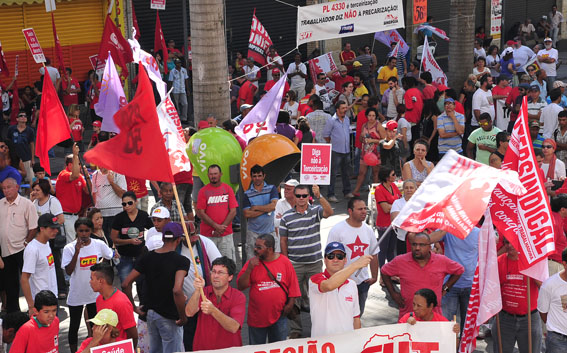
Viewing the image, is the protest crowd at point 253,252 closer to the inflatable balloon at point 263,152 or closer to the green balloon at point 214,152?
the green balloon at point 214,152

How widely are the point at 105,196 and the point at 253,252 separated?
2.07 metres

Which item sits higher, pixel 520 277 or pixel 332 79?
pixel 332 79

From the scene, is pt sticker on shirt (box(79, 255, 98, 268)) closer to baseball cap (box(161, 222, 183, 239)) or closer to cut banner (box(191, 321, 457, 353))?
baseball cap (box(161, 222, 183, 239))

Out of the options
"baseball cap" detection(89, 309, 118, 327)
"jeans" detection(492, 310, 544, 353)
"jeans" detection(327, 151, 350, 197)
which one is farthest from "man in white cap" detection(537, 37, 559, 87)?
"baseball cap" detection(89, 309, 118, 327)

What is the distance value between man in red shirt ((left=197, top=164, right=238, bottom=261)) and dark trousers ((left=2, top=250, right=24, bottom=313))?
2.16m

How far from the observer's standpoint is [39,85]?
65.8 feet

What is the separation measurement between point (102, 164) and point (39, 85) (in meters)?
13.2

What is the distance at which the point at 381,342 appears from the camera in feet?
24.5

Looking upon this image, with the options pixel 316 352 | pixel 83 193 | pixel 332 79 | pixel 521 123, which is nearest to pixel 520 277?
pixel 521 123

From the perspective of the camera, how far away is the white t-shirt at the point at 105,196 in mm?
11414

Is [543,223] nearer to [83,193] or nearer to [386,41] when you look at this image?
[83,193]

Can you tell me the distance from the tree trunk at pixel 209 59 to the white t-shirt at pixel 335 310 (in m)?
6.15

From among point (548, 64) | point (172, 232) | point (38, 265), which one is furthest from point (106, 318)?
point (548, 64)

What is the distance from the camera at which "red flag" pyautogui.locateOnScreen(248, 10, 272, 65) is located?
19500 millimetres
